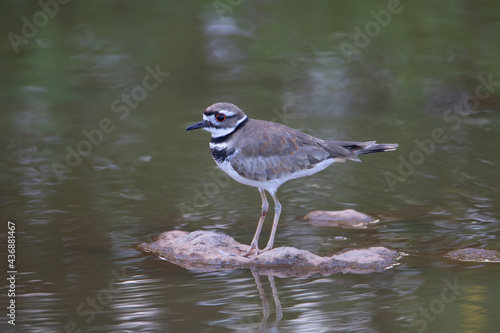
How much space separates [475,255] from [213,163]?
16.9 feet

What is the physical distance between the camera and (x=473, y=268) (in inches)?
345

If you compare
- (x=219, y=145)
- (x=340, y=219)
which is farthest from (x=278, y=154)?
(x=340, y=219)

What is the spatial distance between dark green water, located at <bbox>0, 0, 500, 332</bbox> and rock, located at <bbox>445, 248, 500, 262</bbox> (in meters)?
0.18

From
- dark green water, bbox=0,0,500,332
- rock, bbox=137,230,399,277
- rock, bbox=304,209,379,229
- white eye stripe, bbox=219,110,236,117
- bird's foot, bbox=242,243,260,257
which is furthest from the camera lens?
rock, bbox=304,209,379,229

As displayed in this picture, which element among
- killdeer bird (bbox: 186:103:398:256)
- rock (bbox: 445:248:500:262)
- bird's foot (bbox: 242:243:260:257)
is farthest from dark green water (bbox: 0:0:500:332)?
killdeer bird (bbox: 186:103:398:256)

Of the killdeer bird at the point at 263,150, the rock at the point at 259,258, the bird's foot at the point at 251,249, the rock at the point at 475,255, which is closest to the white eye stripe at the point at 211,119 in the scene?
the killdeer bird at the point at 263,150

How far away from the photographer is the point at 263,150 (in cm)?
946

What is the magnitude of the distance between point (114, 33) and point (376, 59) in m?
6.61

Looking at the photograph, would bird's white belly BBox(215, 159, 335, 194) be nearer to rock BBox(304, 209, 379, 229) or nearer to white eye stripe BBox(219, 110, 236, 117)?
white eye stripe BBox(219, 110, 236, 117)

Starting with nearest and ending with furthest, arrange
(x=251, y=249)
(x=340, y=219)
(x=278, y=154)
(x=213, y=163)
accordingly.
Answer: (x=251, y=249)
(x=278, y=154)
(x=340, y=219)
(x=213, y=163)

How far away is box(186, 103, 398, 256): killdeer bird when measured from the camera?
9.41 m

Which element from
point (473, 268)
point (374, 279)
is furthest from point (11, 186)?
point (473, 268)

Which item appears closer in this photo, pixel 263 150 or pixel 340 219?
pixel 263 150

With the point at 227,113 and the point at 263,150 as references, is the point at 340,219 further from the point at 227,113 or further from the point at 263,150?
the point at 227,113
